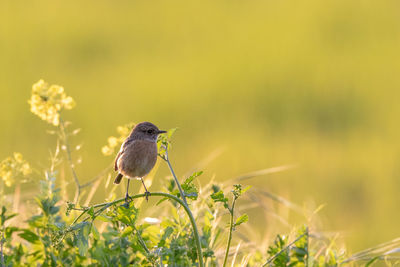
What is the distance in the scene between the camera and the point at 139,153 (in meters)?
3.39

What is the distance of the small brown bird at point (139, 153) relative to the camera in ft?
11.0

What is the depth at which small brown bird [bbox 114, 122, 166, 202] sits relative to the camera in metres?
3.35

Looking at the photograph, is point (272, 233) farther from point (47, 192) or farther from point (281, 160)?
point (281, 160)

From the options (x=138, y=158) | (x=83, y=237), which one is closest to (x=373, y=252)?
(x=138, y=158)

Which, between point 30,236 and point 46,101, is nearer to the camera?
point 30,236

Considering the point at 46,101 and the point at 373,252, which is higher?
the point at 46,101

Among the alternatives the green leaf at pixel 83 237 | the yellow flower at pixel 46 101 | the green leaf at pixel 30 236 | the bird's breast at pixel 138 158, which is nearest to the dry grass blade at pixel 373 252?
the bird's breast at pixel 138 158

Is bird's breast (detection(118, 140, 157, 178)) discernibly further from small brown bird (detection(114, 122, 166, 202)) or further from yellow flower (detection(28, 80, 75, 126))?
yellow flower (detection(28, 80, 75, 126))

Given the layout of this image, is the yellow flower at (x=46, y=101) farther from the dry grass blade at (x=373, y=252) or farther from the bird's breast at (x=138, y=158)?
the dry grass blade at (x=373, y=252)

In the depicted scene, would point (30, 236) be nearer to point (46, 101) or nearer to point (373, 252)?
point (46, 101)

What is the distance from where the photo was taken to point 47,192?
10.0ft

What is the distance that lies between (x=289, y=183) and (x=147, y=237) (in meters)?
4.68

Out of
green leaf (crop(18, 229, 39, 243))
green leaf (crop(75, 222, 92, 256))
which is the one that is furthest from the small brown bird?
green leaf (crop(75, 222, 92, 256))

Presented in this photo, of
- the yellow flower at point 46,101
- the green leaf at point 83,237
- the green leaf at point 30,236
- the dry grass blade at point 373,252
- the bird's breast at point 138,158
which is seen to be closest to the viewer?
the green leaf at point 83,237
